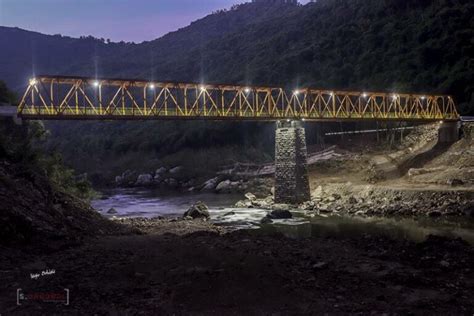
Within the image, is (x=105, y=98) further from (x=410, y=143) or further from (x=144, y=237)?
(x=144, y=237)

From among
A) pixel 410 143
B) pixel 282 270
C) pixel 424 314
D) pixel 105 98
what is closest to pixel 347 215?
pixel 282 270

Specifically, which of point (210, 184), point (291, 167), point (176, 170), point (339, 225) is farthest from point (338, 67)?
point (339, 225)

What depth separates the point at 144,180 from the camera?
312 feet

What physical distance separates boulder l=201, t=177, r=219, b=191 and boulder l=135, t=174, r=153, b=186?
59.6 feet

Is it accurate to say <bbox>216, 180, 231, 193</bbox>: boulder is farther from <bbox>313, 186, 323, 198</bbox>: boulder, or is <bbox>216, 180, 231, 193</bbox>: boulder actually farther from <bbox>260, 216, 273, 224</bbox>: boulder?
<bbox>260, 216, 273, 224</bbox>: boulder

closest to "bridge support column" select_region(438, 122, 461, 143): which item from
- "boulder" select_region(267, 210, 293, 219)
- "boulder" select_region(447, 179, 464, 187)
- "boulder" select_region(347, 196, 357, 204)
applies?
"boulder" select_region(447, 179, 464, 187)

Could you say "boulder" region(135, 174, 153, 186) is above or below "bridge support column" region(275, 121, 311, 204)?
below

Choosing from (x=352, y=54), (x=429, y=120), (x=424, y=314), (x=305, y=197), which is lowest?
(x=305, y=197)

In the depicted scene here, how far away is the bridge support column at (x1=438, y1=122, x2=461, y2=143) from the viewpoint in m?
64.6

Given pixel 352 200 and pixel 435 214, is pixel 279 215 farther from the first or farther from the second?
pixel 435 214

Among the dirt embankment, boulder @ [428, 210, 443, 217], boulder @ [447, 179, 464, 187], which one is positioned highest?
the dirt embankment

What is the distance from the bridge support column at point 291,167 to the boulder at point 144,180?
4537cm

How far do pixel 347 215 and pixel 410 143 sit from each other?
125 feet

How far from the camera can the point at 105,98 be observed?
18875 cm
